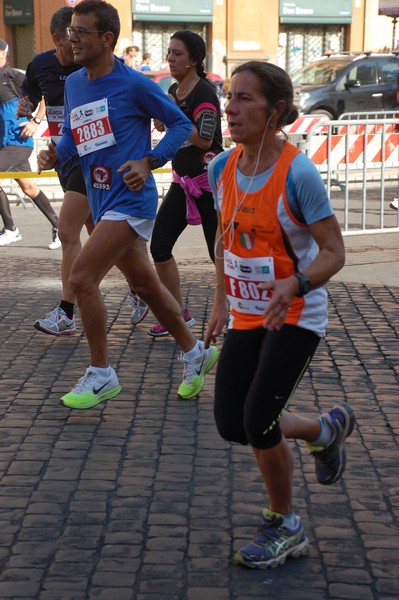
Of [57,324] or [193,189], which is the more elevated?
[193,189]

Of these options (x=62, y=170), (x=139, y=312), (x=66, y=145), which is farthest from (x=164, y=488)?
(x=139, y=312)

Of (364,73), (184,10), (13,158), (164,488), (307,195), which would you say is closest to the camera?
(307,195)

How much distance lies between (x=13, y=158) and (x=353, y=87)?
53.8 ft

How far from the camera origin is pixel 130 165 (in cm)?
564

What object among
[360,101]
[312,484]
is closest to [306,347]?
[312,484]

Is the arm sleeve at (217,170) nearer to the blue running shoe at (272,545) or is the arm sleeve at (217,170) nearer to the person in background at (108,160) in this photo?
the blue running shoe at (272,545)

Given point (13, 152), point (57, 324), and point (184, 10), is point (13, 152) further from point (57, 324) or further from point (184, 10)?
point (184, 10)

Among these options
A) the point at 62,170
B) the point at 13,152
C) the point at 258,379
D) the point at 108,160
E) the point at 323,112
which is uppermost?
the point at 108,160

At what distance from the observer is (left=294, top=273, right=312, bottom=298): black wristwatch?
3646 millimetres

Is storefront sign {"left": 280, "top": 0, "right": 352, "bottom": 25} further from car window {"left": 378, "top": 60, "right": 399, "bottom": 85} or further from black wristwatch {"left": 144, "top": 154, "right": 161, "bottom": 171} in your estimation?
black wristwatch {"left": 144, "top": 154, "right": 161, "bottom": 171}

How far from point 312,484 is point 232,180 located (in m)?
1.40

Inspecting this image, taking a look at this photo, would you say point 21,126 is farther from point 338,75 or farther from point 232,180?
point 338,75

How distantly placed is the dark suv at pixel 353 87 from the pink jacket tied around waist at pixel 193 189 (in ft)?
63.7

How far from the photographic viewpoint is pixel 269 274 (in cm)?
393
